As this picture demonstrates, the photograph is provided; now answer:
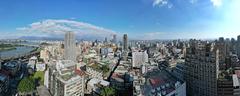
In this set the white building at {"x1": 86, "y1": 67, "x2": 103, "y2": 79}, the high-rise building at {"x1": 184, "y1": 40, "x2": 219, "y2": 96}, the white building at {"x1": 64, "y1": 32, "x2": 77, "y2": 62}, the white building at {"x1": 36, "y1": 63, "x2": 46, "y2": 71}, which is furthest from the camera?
the white building at {"x1": 64, "y1": 32, "x2": 77, "y2": 62}

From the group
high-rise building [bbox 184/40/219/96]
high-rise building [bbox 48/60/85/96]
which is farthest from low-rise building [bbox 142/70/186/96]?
high-rise building [bbox 48/60/85/96]

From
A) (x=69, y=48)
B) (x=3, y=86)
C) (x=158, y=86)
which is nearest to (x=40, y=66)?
(x=69, y=48)

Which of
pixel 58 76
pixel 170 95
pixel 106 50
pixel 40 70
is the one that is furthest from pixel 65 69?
pixel 106 50

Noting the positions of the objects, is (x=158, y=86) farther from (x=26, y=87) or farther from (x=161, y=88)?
(x=26, y=87)

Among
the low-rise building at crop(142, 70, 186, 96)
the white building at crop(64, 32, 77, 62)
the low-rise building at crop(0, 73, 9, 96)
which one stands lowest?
the low-rise building at crop(0, 73, 9, 96)

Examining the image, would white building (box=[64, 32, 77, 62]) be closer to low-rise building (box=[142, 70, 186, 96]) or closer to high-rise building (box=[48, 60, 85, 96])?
high-rise building (box=[48, 60, 85, 96])

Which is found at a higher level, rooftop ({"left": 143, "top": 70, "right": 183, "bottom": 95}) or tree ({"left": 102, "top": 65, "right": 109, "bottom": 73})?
rooftop ({"left": 143, "top": 70, "right": 183, "bottom": 95})
